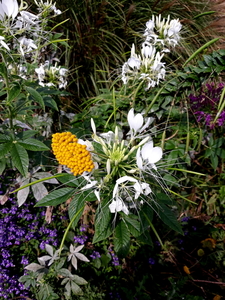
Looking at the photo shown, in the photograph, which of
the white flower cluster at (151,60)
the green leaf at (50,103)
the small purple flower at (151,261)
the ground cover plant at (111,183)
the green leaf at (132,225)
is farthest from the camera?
the small purple flower at (151,261)

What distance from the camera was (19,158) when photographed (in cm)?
90

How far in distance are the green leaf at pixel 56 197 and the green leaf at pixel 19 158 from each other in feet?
0.34

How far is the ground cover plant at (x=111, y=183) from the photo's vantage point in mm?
910

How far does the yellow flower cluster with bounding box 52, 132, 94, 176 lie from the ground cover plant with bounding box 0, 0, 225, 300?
0.07 meters

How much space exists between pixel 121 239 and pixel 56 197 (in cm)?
23

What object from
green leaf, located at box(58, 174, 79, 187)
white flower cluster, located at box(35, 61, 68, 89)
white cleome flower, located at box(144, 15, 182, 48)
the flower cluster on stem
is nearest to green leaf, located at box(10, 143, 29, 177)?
green leaf, located at box(58, 174, 79, 187)

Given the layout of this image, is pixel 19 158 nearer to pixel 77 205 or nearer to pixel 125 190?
pixel 77 205

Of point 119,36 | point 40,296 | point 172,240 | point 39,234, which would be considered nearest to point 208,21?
point 119,36

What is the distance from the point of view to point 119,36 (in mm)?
2588

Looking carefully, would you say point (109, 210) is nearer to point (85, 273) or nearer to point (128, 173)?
point (128, 173)

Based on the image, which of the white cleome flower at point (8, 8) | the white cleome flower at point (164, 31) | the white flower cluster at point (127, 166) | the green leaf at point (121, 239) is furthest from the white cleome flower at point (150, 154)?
the white cleome flower at point (164, 31)

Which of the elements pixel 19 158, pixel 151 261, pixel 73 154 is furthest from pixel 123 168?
pixel 151 261

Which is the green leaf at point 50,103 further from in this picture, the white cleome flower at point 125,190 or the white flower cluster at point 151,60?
the white cleome flower at point 125,190

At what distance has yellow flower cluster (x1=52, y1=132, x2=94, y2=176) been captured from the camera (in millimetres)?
681
